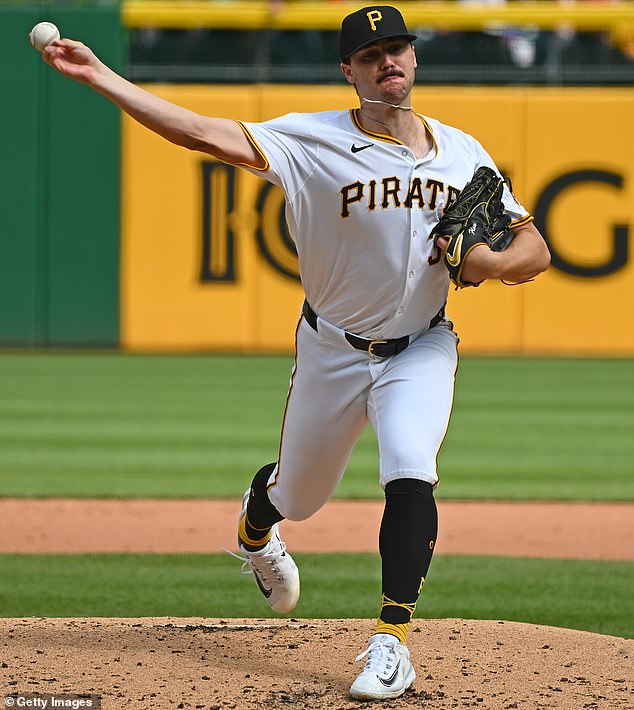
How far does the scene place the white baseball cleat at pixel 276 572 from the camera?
14.8 ft


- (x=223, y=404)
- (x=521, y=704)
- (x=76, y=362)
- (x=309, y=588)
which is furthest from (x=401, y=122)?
(x=76, y=362)

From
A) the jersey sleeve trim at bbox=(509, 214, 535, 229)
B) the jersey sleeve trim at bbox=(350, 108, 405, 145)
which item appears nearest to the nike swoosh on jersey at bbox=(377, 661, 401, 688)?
the jersey sleeve trim at bbox=(509, 214, 535, 229)

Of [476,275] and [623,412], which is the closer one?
[476,275]

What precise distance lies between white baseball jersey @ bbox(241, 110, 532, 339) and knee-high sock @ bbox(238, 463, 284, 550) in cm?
76

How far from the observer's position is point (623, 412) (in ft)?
36.2

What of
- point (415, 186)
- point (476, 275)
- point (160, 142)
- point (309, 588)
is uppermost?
point (160, 142)

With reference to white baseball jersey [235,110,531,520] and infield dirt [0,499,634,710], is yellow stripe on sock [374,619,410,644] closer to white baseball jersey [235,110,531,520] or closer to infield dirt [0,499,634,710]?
infield dirt [0,499,634,710]

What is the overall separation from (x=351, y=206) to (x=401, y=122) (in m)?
0.32

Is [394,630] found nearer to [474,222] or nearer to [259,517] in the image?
[259,517]

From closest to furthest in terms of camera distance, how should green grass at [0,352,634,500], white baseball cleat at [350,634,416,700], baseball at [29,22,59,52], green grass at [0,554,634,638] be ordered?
white baseball cleat at [350,634,416,700], baseball at [29,22,59,52], green grass at [0,554,634,638], green grass at [0,352,634,500]

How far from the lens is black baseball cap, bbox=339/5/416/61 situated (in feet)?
12.4

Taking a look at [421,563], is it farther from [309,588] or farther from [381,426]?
[309,588]

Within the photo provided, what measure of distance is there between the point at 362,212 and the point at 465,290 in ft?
38.3

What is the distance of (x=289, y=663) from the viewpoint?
3.77 meters
